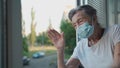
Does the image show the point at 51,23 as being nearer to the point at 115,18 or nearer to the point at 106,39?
the point at 106,39

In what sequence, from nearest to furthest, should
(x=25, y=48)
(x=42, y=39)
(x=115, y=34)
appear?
1. (x=115, y=34)
2. (x=25, y=48)
3. (x=42, y=39)

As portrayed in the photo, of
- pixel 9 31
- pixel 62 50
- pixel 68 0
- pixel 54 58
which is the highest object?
pixel 68 0

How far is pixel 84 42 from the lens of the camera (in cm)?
171

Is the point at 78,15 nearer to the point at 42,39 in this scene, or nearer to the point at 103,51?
the point at 103,51

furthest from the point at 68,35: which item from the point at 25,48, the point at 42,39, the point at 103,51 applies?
the point at 103,51

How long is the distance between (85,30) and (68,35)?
2.23 feet

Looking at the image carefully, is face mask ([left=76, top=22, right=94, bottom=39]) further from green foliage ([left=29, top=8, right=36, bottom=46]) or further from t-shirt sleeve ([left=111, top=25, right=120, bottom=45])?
green foliage ([left=29, top=8, right=36, bottom=46])

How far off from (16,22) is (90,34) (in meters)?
0.47

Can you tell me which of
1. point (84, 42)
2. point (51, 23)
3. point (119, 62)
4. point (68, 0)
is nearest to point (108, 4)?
point (68, 0)

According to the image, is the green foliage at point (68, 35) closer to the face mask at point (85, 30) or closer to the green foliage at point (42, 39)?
the green foliage at point (42, 39)

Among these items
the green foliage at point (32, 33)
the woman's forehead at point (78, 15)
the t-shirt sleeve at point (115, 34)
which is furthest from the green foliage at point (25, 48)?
the t-shirt sleeve at point (115, 34)

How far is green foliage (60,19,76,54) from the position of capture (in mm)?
2182

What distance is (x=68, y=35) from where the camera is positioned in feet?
7.55

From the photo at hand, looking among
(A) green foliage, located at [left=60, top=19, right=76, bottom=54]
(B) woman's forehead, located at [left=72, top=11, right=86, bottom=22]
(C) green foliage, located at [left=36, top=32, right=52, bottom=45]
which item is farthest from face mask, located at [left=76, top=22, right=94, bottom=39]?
(A) green foliage, located at [left=60, top=19, right=76, bottom=54]
